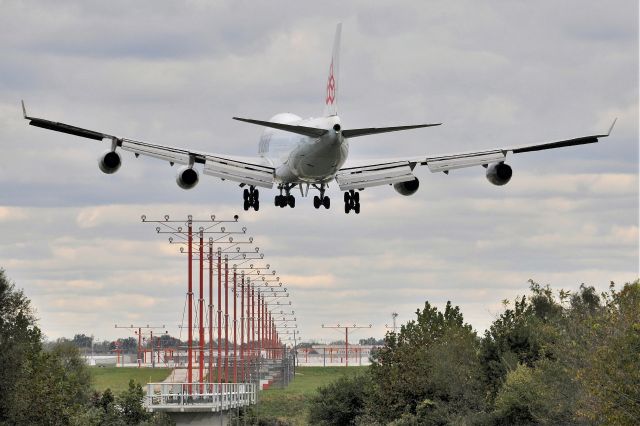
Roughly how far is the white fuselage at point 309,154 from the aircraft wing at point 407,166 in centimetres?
105

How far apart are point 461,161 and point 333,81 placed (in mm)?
10228

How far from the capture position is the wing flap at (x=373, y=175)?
64.4 metres

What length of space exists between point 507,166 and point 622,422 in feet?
51.3

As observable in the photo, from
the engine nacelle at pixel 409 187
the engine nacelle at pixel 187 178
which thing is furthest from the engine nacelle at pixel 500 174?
the engine nacelle at pixel 187 178

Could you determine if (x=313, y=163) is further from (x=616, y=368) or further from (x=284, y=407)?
(x=284, y=407)

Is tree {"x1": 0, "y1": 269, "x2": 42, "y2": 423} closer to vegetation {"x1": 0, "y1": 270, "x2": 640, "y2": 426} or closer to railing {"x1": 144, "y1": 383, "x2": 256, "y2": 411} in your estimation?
vegetation {"x1": 0, "y1": 270, "x2": 640, "y2": 426}

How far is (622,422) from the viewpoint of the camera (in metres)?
52.5

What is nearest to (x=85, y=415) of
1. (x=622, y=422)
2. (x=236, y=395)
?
(x=236, y=395)

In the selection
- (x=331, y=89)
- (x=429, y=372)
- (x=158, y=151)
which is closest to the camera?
(x=158, y=151)

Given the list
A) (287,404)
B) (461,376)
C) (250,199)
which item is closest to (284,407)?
(287,404)

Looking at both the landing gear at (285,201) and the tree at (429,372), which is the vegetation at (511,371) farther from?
the landing gear at (285,201)

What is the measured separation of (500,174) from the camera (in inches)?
2485

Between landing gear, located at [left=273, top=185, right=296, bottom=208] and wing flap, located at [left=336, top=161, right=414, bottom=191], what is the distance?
4115mm

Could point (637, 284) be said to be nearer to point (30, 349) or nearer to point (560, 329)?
point (560, 329)
